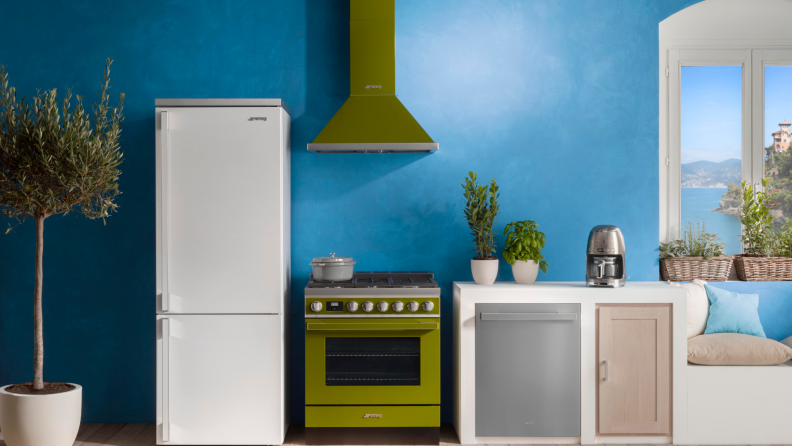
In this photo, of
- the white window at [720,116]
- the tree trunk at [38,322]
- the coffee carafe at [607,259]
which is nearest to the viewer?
the tree trunk at [38,322]

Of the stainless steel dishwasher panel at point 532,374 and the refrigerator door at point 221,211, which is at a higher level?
the refrigerator door at point 221,211

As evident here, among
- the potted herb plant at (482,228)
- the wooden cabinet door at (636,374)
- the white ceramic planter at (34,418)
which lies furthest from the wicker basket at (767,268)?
the white ceramic planter at (34,418)

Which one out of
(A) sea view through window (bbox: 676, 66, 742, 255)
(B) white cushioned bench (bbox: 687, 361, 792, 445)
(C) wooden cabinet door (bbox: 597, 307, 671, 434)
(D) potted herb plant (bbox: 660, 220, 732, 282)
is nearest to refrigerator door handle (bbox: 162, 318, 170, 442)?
(C) wooden cabinet door (bbox: 597, 307, 671, 434)

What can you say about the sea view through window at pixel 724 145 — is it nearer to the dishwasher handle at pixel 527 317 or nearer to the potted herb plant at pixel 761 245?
the potted herb plant at pixel 761 245

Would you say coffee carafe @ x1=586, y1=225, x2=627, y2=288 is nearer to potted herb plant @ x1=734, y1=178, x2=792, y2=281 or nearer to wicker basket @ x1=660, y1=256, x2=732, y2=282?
wicker basket @ x1=660, y1=256, x2=732, y2=282

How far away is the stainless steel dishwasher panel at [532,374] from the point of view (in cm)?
304

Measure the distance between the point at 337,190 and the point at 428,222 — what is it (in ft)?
2.21

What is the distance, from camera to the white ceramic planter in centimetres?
277

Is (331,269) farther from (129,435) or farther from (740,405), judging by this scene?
(740,405)

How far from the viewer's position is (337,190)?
3.54 metres

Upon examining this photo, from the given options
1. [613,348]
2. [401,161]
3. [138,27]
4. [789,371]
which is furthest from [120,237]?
[789,371]

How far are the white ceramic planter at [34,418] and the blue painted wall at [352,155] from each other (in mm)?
683

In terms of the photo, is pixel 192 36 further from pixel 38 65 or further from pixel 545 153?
pixel 545 153

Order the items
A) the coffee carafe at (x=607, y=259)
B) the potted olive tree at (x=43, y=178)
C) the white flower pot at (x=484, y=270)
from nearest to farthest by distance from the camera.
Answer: the potted olive tree at (x=43, y=178), the coffee carafe at (x=607, y=259), the white flower pot at (x=484, y=270)
